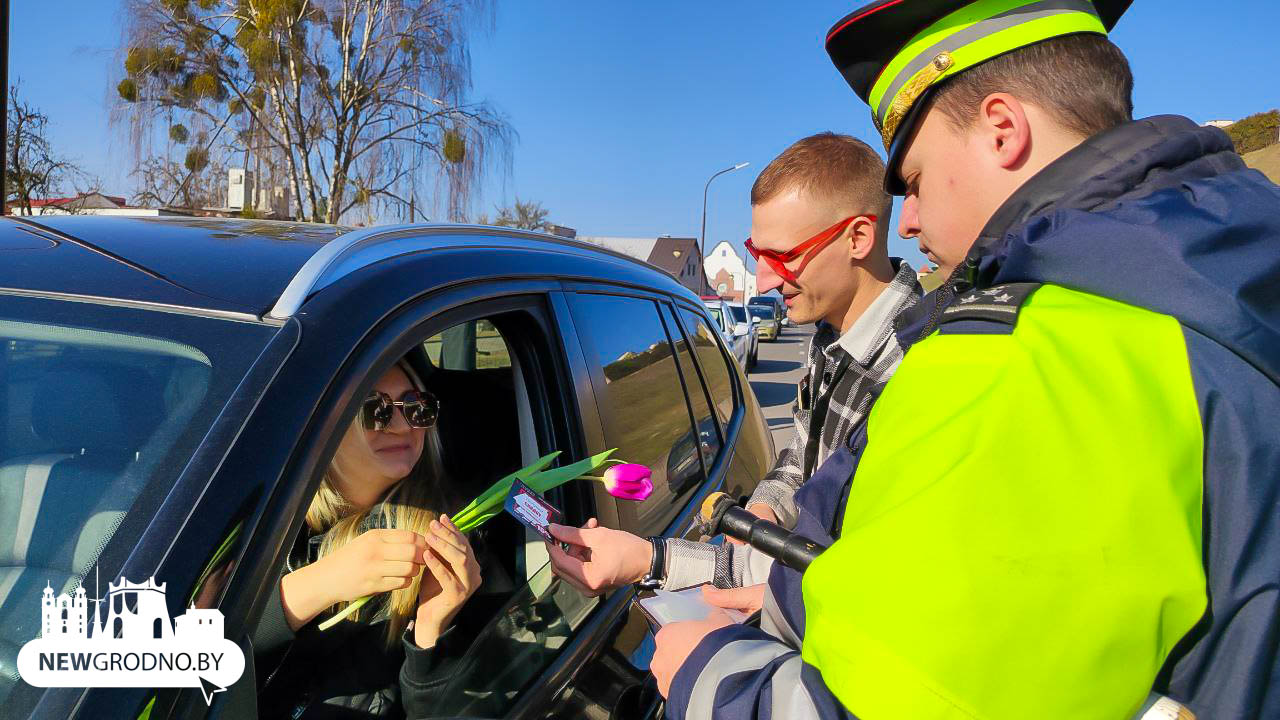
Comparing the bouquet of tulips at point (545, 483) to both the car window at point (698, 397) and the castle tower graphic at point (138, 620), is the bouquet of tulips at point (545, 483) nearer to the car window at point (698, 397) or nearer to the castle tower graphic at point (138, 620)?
the castle tower graphic at point (138, 620)

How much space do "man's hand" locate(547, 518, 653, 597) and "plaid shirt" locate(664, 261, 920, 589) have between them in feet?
0.35

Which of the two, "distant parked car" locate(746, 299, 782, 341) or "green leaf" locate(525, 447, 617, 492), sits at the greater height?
"green leaf" locate(525, 447, 617, 492)

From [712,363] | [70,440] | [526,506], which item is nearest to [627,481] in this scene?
[526,506]

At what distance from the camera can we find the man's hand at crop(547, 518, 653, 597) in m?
1.65

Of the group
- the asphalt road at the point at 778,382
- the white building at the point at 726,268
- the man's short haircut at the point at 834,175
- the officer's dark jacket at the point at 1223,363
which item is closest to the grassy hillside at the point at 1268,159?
the asphalt road at the point at 778,382

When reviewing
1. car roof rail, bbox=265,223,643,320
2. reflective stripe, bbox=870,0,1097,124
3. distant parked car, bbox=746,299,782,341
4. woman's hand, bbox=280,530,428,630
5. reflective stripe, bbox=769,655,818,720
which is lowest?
distant parked car, bbox=746,299,782,341

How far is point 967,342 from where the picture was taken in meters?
0.86

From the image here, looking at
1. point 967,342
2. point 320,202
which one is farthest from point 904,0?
point 320,202

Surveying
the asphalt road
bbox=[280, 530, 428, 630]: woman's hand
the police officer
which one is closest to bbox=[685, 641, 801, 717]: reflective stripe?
the police officer

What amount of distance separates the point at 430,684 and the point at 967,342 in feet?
3.62

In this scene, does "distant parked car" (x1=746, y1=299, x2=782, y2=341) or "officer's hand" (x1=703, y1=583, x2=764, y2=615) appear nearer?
"officer's hand" (x1=703, y1=583, x2=764, y2=615)

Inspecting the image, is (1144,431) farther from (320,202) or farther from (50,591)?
(320,202)

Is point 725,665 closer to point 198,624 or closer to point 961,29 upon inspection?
point 198,624

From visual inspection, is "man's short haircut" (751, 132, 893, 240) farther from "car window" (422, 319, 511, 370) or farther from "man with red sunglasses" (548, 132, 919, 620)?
"car window" (422, 319, 511, 370)
